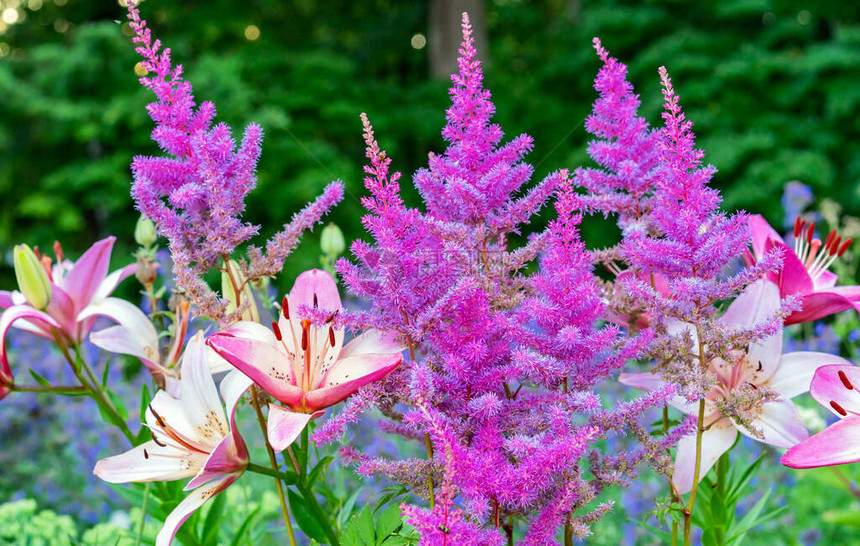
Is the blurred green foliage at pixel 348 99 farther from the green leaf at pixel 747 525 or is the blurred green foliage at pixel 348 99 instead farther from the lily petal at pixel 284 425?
the lily petal at pixel 284 425

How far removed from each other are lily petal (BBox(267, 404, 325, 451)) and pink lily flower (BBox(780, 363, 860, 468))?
474 mm

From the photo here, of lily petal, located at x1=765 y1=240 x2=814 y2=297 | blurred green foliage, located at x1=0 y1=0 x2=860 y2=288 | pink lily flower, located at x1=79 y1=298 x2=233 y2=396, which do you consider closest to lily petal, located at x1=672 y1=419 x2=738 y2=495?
lily petal, located at x1=765 y1=240 x2=814 y2=297

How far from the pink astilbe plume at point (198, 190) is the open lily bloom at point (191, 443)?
0.09 m

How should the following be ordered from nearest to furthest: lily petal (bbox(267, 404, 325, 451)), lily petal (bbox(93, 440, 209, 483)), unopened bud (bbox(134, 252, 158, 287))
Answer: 1. lily petal (bbox(267, 404, 325, 451))
2. lily petal (bbox(93, 440, 209, 483))
3. unopened bud (bbox(134, 252, 158, 287))

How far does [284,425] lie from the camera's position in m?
0.77

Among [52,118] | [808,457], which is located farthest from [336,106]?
[808,457]

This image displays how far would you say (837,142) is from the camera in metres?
7.21

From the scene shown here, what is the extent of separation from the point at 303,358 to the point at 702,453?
479 mm

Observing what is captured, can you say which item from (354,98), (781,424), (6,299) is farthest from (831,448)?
(354,98)

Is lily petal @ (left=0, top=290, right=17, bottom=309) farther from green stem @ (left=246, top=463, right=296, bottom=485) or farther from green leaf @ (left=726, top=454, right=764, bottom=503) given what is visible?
green leaf @ (left=726, top=454, right=764, bottom=503)

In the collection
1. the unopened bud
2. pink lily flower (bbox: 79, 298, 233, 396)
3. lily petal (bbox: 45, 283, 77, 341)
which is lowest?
pink lily flower (bbox: 79, 298, 233, 396)

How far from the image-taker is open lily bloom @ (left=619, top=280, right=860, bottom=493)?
0.90 m

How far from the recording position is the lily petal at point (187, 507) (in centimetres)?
Result: 80

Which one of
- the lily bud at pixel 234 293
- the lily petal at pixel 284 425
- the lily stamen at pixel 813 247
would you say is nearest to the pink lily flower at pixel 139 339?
the lily bud at pixel 234 293
